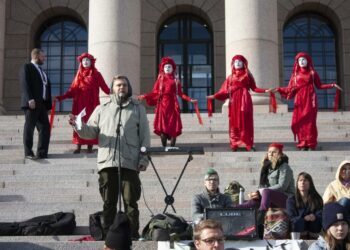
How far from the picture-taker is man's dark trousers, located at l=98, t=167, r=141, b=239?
8.40 metres

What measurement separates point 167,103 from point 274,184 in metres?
5.76

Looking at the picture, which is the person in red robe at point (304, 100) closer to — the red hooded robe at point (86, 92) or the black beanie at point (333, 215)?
the red hooded robe at point (86, 92)

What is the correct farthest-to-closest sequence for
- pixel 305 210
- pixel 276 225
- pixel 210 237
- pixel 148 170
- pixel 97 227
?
pixel 148 170
pixel 305 210
pixel 97 227
pixel 276 225
pixel 210 237

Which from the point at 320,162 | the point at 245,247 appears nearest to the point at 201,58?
the point at 320,162

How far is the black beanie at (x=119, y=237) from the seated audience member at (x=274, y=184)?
3079 millimetres

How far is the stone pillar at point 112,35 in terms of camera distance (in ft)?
62.6

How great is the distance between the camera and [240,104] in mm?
15258

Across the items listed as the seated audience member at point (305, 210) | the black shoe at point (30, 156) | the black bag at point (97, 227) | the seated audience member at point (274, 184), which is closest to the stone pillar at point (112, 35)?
the black shoe at point (30, 156)

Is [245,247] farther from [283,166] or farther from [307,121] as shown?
[307,121]

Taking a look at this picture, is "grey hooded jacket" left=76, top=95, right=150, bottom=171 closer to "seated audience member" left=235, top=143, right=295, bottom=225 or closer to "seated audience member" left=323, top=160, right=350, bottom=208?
"seated audience member" left=235, top=143, right=295, bottom=225

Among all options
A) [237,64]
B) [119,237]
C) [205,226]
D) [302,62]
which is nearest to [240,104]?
[237,64]

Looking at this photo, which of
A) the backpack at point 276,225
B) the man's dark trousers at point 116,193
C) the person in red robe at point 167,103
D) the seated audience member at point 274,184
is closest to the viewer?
the backpack at point 276,225

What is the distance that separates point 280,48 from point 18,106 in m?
9.53

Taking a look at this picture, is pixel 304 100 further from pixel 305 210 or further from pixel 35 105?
pixel 305 210
